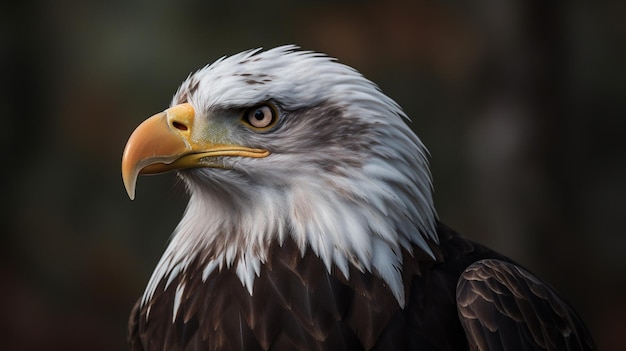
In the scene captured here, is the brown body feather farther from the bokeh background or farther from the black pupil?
the bokeh background

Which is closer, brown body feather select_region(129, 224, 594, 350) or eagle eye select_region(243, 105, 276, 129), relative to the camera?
brown body feather select_region(129, 224, 594, 350)

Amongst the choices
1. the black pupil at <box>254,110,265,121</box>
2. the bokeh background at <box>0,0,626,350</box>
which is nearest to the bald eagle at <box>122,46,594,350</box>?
the black pupil at <box>254,110,265,121</box>

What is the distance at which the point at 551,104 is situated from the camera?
457 cm

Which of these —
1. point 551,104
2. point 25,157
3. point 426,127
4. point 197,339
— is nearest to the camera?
point 197,339

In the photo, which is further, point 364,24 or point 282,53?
point 364,24

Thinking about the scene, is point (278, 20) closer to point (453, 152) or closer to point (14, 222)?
point (453, 152)

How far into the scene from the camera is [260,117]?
7.87ft

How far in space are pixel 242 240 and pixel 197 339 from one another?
0.95 feet

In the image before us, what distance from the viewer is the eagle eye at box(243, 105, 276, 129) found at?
2389 mm

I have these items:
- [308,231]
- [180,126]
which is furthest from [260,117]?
[308,231]

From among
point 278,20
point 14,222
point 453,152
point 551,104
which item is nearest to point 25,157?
point 14,222

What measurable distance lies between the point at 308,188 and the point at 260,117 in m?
0.24

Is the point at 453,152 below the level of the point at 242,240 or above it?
below

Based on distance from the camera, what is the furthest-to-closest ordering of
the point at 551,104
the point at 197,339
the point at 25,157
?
the point at 25,157 → the point at 551,104 → the point at 197,339
